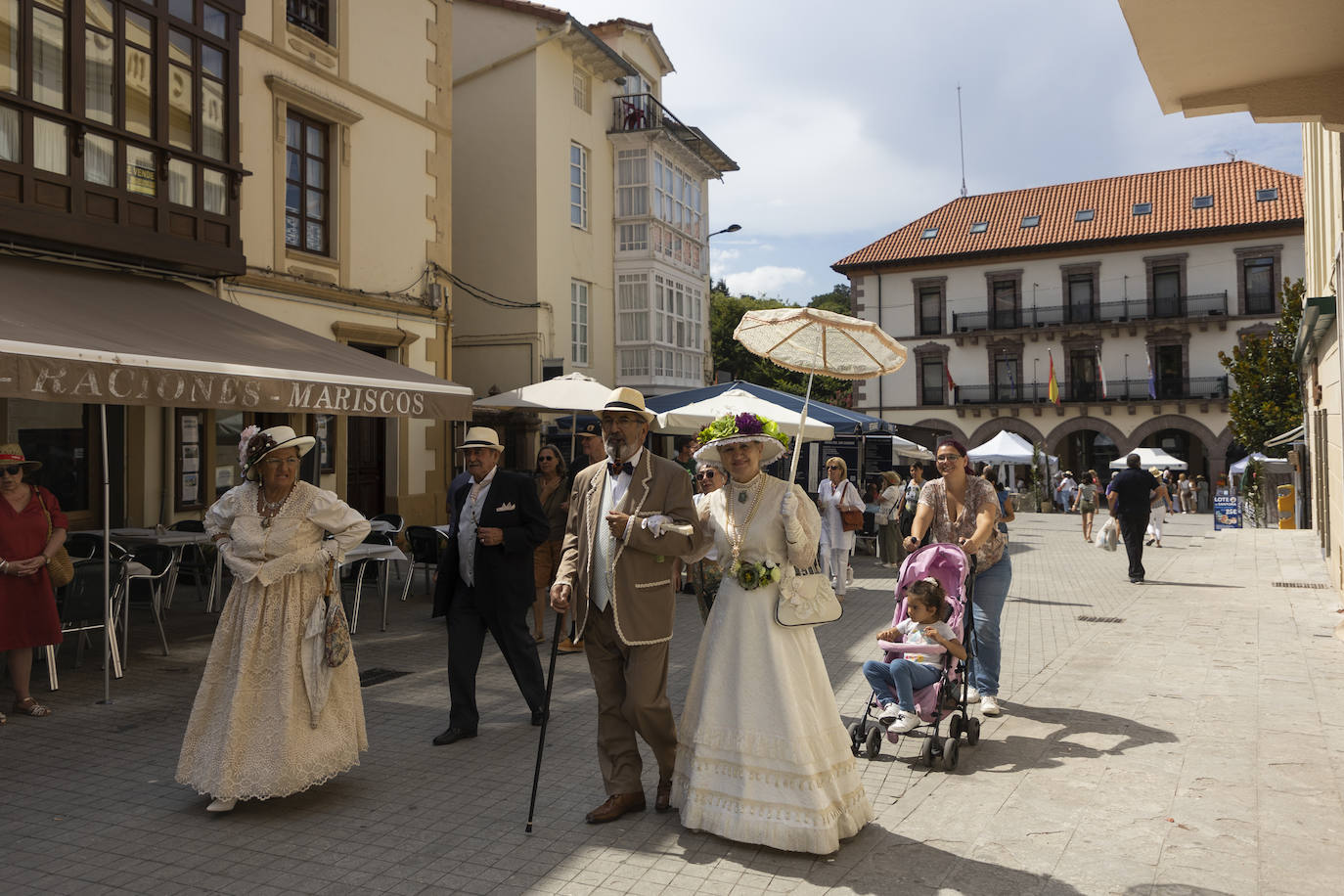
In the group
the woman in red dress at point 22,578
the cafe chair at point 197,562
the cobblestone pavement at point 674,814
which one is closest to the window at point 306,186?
→ the cafe chair at point 197,562

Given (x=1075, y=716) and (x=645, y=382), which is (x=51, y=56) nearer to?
(x=1075, y=716)

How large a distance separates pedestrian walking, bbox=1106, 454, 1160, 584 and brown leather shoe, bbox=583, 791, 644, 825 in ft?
35.2

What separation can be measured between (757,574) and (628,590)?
1.99 ft

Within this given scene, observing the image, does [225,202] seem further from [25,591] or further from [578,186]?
[578,186]

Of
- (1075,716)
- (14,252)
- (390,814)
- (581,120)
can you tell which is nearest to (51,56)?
(14,252)

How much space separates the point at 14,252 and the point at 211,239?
2287 millimetres

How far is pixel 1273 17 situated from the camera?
4.79 meters

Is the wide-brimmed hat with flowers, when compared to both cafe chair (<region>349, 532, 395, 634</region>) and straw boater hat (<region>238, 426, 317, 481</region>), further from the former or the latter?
cafe chair (<region>349, 532, 395, 634</region>)

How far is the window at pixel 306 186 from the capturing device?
45.1 ft

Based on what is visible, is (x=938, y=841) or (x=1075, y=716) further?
(x=1075, y=716)

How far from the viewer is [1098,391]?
41.7 metres

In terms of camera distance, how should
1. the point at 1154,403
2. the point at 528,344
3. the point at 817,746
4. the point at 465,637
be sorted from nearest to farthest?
the point at 817,746
the point at 465,637
the point at 528,344
the point at 1154,403

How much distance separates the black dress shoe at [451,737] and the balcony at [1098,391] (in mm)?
40224

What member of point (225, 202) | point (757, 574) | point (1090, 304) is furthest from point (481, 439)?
point (1090, 304)
